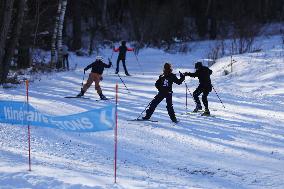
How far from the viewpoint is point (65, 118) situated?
26.7 ft

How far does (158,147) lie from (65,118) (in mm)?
3237

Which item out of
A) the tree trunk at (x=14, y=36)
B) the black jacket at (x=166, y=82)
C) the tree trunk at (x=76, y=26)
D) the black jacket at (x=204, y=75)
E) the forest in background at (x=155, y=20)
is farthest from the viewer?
the forest in background at (x=155, y=20)

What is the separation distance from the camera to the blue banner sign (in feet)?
26.0

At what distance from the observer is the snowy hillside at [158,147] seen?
8227 mm

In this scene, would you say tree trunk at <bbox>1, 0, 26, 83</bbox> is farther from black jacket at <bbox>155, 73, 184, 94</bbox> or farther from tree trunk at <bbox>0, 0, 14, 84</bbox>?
black jacket at <bbox>155, 73, 184, 94</bbox>

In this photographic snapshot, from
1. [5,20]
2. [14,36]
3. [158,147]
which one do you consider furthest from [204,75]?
[14,36]

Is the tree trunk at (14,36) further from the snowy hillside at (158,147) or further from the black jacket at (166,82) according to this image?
the black jacket at (166,82)

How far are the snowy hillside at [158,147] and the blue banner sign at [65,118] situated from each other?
769mm

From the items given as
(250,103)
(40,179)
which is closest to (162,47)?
(250,103)

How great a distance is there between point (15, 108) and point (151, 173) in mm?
2642

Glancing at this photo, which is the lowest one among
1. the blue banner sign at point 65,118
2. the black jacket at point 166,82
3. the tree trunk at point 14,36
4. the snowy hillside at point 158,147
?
the snowy hillside at point 158,147

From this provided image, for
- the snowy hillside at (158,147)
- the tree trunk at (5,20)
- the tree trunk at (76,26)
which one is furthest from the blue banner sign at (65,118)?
the tree trunk at (76,26)

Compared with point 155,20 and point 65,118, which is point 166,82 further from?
point 155,20

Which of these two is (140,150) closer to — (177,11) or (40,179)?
(40,179)
